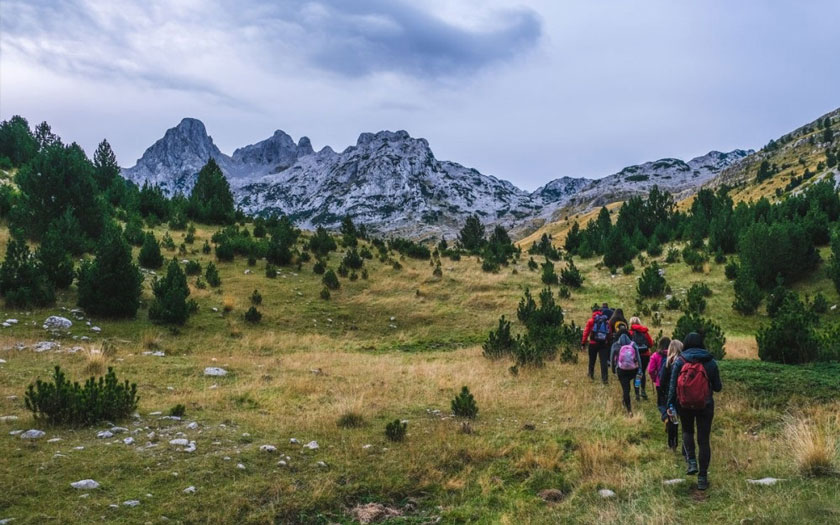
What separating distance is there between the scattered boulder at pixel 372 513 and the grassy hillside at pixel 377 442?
0.37ft

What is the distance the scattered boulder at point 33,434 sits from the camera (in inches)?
267

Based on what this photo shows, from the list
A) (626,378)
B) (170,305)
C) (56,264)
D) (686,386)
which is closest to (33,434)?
(686,386)

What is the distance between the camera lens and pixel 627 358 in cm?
1021

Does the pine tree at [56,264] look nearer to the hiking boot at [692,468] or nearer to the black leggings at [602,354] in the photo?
the black leggings at [602,354]

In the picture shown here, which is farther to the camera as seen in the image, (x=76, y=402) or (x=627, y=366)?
(x=627, y=366)

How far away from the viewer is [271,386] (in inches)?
438

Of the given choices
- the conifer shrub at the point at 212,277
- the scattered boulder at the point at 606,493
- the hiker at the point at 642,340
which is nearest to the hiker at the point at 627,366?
the hiker at the point at 642,340

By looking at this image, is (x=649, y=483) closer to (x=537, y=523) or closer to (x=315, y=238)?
(x=537, y=523)

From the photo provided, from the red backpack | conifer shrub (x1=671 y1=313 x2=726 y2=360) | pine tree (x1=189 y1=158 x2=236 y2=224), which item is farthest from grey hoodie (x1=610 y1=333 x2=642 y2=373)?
pine tree (x1=189 y1=158 x2=236 y2=224)

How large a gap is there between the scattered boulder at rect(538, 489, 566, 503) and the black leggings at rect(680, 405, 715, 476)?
1851 millimetres

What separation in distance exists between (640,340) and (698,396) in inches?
195

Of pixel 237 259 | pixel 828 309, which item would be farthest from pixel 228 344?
pixel 828 309

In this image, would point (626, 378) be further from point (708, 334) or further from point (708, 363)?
point (708, 334)

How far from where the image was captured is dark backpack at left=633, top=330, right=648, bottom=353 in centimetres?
1109
